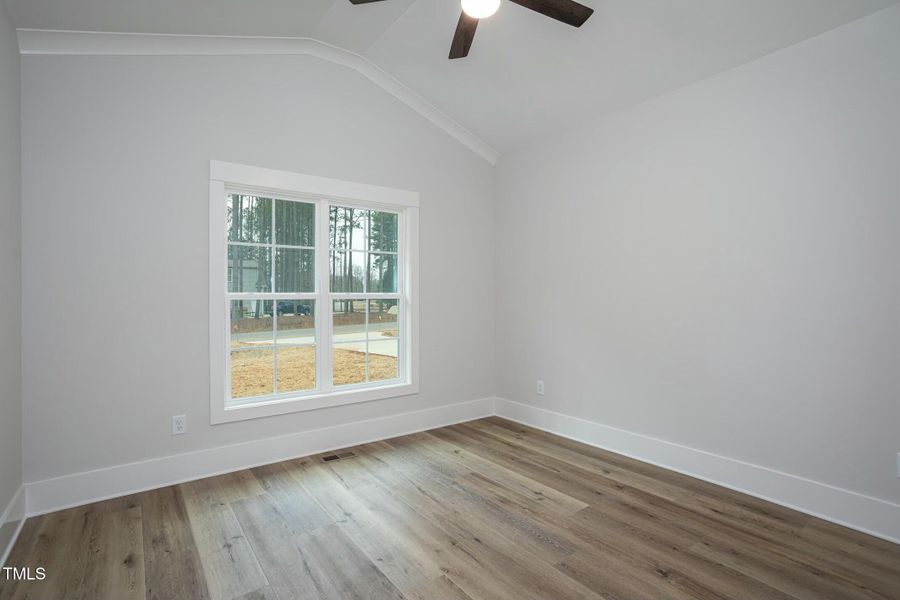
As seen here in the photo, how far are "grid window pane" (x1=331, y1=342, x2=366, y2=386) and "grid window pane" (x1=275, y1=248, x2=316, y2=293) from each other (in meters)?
0.57

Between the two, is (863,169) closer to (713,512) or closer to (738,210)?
(738,210)

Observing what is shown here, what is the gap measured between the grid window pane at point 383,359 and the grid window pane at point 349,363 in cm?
8

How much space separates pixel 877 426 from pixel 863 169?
136 cm

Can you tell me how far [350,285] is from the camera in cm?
381

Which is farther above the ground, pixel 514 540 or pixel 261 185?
pixel 261 185

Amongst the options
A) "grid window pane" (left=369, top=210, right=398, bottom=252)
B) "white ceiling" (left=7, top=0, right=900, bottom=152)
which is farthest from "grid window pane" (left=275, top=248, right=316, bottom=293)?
"white ceiling" (left=7, top=0, right=900, bottom=152)

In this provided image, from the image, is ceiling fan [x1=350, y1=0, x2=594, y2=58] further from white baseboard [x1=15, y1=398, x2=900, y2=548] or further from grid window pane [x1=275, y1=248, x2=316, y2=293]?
white baseboard [x1=15, y1=398, x2=900, y2=548]

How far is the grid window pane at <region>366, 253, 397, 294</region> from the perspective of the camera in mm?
3934

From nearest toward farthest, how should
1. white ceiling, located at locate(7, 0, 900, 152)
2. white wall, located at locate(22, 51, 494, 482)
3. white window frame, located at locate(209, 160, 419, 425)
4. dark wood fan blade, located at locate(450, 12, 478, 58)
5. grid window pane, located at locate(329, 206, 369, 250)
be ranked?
dark wood fan blade, located at locate(450, 12, 478, 58) → white ceiling, located at locate(7, 0, 900, 152) → white wall, located at locate(22, 51, 494, 482) → white window frame, located at locate(209, 160, 419, 425) → grid window pane, located at locate(329, 206, 369, 250)

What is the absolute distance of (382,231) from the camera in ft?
13.1

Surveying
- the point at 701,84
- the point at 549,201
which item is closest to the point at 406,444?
the point at 549,201

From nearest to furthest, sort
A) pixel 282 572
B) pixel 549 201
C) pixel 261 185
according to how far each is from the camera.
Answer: pixel 282 572
pixel 261 185
pixel 549 201

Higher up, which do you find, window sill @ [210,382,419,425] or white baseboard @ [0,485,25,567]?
window sill @ [210,382,419,425]

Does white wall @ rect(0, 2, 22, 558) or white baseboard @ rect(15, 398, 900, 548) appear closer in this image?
white wall @ rect(0, 2, 22, 558)
